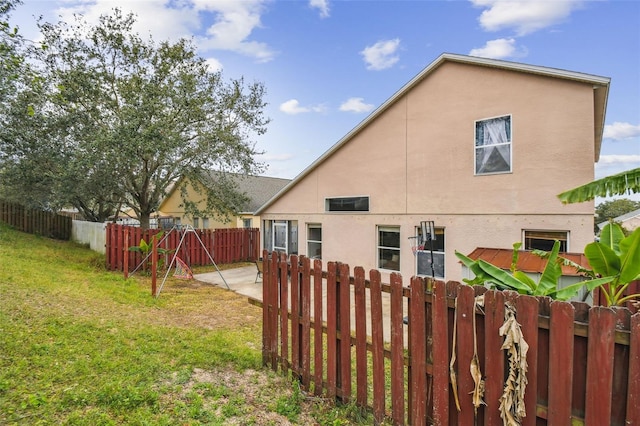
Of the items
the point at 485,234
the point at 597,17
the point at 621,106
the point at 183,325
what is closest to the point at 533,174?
the point at 485,234

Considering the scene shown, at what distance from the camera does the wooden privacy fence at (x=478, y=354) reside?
1890 mm

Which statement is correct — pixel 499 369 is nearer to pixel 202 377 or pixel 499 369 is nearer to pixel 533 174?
pixel 202 377

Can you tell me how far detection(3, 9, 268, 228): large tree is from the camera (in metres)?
12.3

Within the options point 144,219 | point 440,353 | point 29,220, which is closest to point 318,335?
point 440,353

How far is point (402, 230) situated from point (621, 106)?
772 cm

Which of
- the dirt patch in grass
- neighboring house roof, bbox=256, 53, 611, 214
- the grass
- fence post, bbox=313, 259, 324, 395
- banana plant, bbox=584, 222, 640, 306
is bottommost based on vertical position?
the dirt patch in grass

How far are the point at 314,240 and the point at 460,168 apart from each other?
18.6 feet

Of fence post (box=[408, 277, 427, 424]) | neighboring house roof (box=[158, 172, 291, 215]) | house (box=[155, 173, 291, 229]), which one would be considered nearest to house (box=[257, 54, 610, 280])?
fence post (box=[408, 277, 427, 424])

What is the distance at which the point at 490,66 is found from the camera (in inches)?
314

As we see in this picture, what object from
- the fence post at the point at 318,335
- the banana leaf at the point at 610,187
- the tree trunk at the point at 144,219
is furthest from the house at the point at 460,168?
the tree trunk at the point at 144,219

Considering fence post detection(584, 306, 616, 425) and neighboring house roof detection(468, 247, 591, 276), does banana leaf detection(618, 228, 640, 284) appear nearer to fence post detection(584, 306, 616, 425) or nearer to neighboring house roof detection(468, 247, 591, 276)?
fence post detection(584, 306, 616, 425)

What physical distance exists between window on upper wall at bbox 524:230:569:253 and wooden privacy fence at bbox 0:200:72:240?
22.5m

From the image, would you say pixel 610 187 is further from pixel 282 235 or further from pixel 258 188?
pixel 258 188

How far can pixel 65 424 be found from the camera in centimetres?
277
